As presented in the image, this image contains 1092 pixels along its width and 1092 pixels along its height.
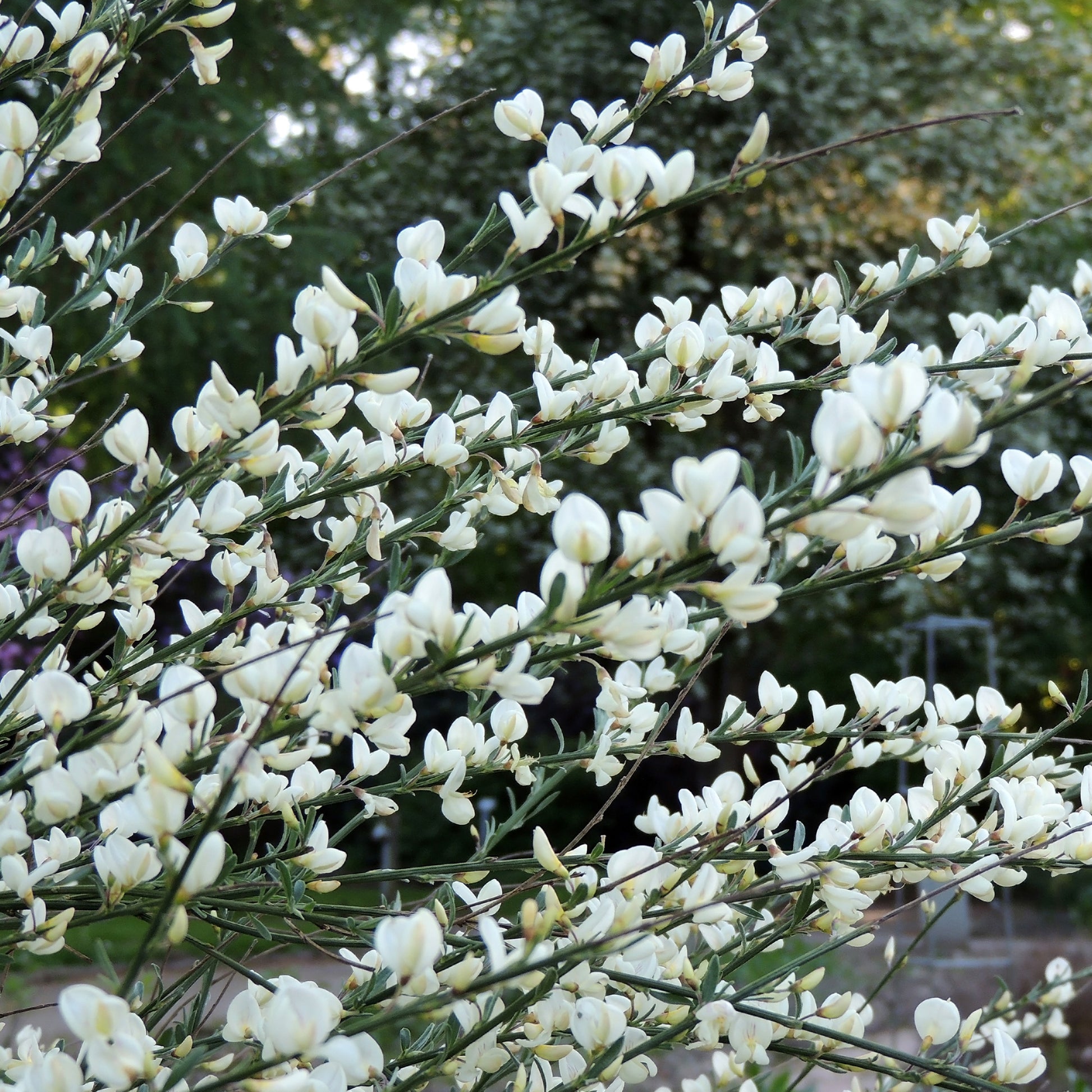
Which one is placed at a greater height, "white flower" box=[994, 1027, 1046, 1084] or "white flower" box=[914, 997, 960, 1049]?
"white flower" box=[914, 997, 960, 1049]

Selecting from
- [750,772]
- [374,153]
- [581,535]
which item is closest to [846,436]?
[581,535]

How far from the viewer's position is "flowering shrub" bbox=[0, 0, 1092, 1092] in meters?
0.54

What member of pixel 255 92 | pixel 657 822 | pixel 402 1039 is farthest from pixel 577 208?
pixel 255 92

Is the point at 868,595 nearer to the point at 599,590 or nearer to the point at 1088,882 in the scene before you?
the point at 1088,882

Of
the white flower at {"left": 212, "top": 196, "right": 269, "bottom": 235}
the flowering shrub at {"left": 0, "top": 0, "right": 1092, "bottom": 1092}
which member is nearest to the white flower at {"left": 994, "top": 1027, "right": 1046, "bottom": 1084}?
the flowering shrub at {"left": 0, "top": 0, "right": 1092, "bottom": 1092}

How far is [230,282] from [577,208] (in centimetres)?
390

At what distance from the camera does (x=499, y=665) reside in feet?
2.96

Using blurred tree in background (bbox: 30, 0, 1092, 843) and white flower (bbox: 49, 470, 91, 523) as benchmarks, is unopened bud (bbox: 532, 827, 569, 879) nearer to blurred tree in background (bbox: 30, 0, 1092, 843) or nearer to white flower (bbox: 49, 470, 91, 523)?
white flower (bbox: 49, 470, 91, 523)

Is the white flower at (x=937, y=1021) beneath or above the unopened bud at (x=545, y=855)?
beneath

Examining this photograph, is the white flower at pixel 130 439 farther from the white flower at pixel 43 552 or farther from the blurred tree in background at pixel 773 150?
the blurred tree in background at pixel 773 150

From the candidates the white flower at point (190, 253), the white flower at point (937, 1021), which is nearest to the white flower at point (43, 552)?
the white flower at point (190, 253)

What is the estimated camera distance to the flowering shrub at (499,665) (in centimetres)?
54

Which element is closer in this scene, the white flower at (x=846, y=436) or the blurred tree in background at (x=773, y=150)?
the white flower at (x=846, y=436)

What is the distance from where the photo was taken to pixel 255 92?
475cm
